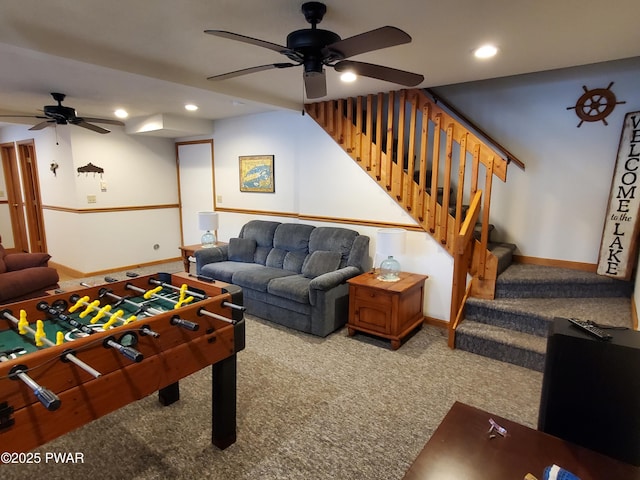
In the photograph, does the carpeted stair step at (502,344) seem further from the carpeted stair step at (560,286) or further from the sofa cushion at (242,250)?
the sofa cushion at (242,250)

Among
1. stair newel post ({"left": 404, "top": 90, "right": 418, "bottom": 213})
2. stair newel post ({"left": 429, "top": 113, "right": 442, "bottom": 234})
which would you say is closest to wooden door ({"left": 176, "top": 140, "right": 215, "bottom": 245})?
stair newel post ({"left": 404, "top": 90, "right": 418, "bottom": 213})

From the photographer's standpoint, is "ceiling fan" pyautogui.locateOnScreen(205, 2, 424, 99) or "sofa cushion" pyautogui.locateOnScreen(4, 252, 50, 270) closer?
"ceiling fan" pyautogui.locateOnScreen(205, 2, 424, 99)

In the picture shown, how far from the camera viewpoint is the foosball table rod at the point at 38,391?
42.8 inches

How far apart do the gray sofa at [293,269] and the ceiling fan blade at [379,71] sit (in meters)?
1.95

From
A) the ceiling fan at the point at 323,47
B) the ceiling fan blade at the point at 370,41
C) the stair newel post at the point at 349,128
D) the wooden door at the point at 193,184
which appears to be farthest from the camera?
the wooden door at the point at 193,184

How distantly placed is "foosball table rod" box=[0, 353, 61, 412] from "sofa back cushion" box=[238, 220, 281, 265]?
341 centimetres

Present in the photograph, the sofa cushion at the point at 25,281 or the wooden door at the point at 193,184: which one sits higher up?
the wooden door at the point at 193,184

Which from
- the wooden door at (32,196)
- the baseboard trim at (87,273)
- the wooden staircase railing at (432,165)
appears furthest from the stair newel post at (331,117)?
the wooden door at (32,196)

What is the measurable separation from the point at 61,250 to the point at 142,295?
4952 mm

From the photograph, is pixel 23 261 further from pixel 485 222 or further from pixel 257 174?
pixel 485 222

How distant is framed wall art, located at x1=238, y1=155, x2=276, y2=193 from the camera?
5086 millimetres

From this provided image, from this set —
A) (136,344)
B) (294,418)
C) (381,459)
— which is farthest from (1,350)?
(381,459)

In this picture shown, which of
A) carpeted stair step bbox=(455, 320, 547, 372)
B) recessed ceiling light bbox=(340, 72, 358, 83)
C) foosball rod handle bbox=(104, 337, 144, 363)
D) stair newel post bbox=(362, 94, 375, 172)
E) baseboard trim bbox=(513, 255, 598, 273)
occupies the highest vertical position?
recessed ceiling light bbox=(340, 72, 358, 83)

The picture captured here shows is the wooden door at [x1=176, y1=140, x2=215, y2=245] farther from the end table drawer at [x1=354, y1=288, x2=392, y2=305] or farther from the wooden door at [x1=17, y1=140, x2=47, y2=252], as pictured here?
the end table drawer at [x1=354, y1=288, x2=392, y2=305]
